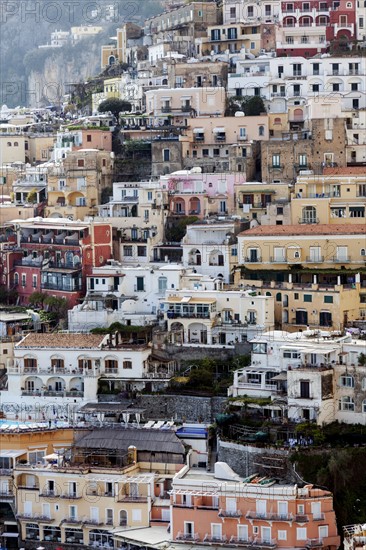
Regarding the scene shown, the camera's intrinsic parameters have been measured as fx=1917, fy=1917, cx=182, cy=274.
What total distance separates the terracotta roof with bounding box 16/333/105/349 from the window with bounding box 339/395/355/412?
26.8 feet

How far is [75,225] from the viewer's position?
60281mm

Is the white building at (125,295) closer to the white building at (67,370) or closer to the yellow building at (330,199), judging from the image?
the white building at (67,370)

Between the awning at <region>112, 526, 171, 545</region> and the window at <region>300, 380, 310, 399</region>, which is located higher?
the window at <region>300, 380, 310, 399</region>

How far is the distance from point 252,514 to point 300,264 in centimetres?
1262

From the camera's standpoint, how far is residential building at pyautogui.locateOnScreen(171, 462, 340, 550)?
4547 cm

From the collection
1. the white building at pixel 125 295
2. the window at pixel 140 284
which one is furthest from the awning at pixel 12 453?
the window at pixel 140 284

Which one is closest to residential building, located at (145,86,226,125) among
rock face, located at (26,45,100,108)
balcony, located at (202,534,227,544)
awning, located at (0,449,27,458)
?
awning, located at (0,449,27,458)

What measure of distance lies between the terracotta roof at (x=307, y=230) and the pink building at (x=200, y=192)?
426cm

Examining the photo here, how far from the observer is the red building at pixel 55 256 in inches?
2331

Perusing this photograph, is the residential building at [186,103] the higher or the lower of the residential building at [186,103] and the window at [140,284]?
the higher

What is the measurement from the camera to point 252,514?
150 feet

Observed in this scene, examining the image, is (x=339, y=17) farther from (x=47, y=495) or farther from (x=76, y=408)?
(x=47, y=495)

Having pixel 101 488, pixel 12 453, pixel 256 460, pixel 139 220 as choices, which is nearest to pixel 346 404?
pixel 256 460

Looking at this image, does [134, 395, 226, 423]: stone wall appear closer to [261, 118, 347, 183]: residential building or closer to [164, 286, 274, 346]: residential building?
[164, 286, 274, 346]: residential building
